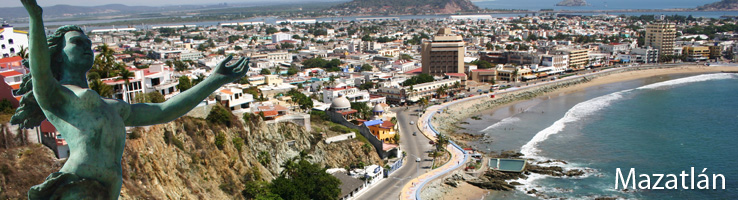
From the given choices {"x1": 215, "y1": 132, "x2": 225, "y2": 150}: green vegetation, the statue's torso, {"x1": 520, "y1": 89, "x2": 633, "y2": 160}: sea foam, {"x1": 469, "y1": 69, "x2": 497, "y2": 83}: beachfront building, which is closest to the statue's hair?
the statue's torso

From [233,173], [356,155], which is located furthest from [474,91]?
[233,173]

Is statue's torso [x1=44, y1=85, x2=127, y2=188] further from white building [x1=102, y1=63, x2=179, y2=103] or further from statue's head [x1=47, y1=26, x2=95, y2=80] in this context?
white building [x1=102, y1=63, x2=179, y2=103]

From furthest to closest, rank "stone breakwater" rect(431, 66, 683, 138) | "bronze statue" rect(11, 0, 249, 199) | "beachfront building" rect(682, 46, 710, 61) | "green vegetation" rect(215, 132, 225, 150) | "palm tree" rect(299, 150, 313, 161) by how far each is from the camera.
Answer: "beachfront building" rect(682, 46, 710, 61) < "stone breakwater" rect(431, 66, 683, 138) < "palm tree" rect(299, 150, 313, 161) < "green vegetation" rect(215, 132, 225, 150) < "bronze statue" rect(11, 0, 249, 199)

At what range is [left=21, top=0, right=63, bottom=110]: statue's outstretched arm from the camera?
2.91m

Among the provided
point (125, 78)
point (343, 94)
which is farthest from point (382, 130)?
point (125, 78)

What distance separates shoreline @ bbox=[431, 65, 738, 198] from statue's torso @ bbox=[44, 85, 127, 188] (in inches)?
725

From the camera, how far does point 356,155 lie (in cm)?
2339

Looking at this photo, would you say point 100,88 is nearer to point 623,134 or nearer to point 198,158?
point 198,158

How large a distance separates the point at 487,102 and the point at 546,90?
8.45 metres

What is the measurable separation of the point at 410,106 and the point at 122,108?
3530cm

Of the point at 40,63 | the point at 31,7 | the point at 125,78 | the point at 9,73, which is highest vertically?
the point at 31,7

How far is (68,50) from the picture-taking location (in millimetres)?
3332

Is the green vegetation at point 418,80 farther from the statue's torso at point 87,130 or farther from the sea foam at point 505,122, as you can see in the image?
the statue's torso at point 87,130

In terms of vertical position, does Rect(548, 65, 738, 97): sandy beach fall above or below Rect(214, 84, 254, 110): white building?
below
